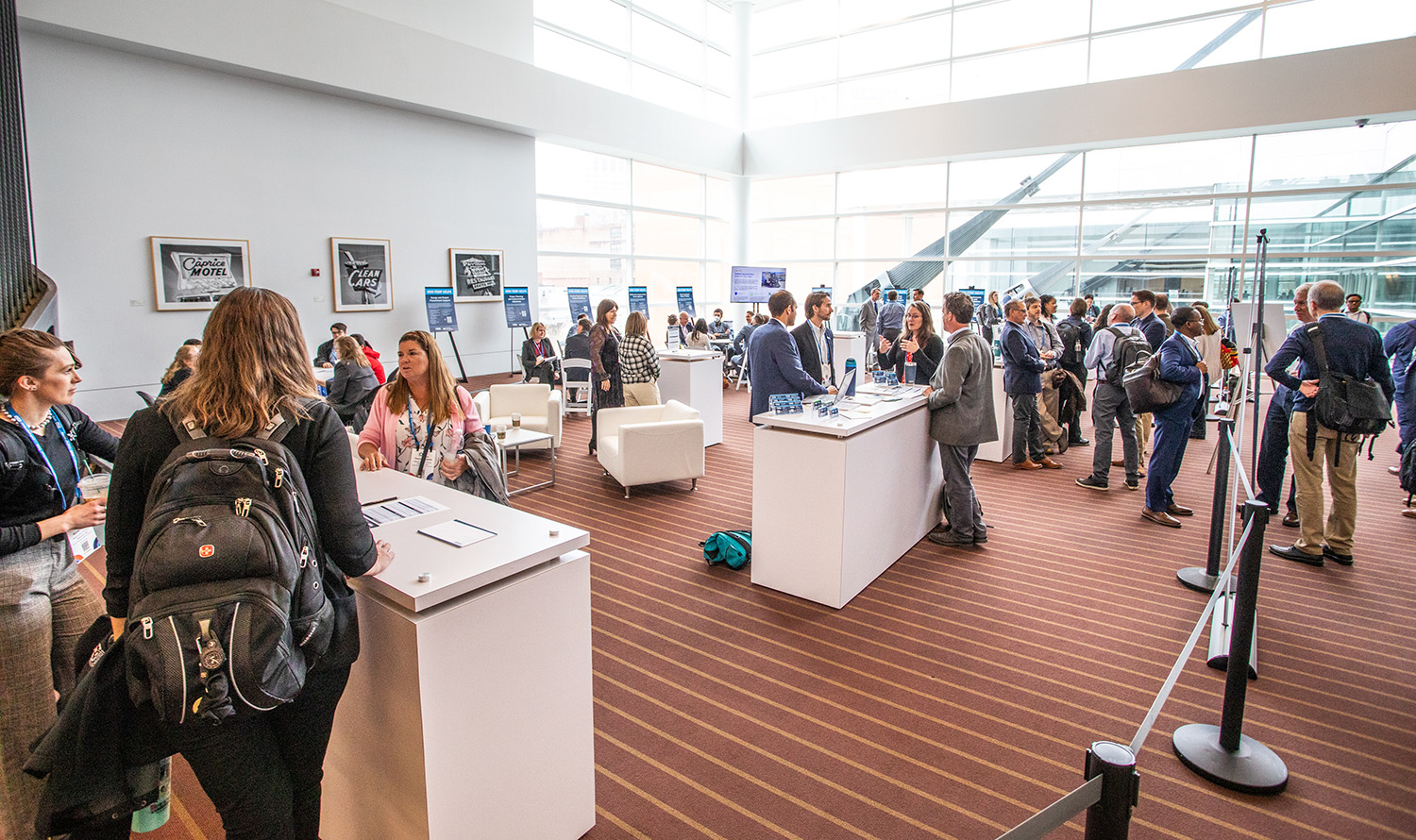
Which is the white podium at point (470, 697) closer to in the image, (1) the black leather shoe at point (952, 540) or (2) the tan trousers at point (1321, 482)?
(1) the black leather shoe at point (952, 540)

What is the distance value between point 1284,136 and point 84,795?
15.5m

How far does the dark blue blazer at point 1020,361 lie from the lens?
6344mm

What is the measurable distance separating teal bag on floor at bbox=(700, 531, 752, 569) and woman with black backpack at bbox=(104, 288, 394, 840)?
2.96 metres

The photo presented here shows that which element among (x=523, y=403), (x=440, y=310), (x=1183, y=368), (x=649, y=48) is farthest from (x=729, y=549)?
(x=649, y=48)

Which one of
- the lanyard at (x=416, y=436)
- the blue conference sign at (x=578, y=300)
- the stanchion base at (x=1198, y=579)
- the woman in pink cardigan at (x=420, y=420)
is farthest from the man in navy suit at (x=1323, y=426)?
the blue conference sign at (x=578, y=300)

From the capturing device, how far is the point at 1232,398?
3.83 m

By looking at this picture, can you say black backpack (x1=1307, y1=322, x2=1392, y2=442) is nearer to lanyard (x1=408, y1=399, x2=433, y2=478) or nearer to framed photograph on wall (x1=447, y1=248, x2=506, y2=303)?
lanyard (x1=408, y1=399, x2=433, y2=478)

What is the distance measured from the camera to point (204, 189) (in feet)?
29.2

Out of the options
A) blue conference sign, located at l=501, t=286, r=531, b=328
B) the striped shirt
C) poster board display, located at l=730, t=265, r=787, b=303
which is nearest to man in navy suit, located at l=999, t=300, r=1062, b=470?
the striped shirt

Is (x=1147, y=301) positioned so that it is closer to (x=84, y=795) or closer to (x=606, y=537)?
(x=606, y=537)

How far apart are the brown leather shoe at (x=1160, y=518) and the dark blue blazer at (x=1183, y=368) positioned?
0.84 metres

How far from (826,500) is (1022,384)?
3710 mm

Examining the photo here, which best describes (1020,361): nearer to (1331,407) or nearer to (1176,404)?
(1176,404)

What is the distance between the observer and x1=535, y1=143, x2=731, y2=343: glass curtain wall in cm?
1393
